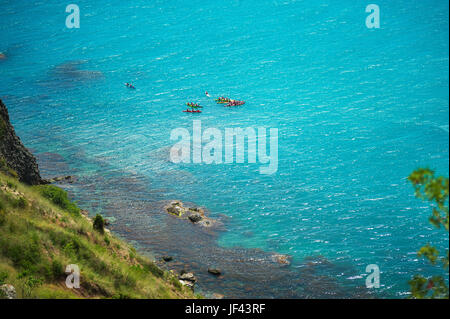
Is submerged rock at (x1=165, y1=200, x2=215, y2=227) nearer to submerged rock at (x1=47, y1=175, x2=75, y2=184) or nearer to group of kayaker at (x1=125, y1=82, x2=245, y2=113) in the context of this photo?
submerged rock at (x1=47, y1=175, x2=75, y2=184)

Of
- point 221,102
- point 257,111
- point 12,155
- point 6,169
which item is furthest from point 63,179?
point 257,111

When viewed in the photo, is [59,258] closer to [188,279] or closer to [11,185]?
[11,185]

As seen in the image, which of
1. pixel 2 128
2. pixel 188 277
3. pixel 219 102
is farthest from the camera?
pixel 219 102

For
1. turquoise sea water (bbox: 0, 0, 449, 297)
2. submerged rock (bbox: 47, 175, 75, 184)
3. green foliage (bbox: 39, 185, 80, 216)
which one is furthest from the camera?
submerged rock (bbox: 47, 175, 75, 184)

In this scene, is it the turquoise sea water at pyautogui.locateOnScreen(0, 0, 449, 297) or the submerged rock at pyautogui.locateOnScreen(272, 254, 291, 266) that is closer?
the submerged rock at pyautogui.locateOnScreen(272, 254, 291, 266)

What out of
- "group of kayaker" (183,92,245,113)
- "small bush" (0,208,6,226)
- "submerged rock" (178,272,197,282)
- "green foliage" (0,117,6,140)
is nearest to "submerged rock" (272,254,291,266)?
"submerged rock" (178,272,197,282)

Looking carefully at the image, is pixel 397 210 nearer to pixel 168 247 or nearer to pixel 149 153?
pixel 168 247
